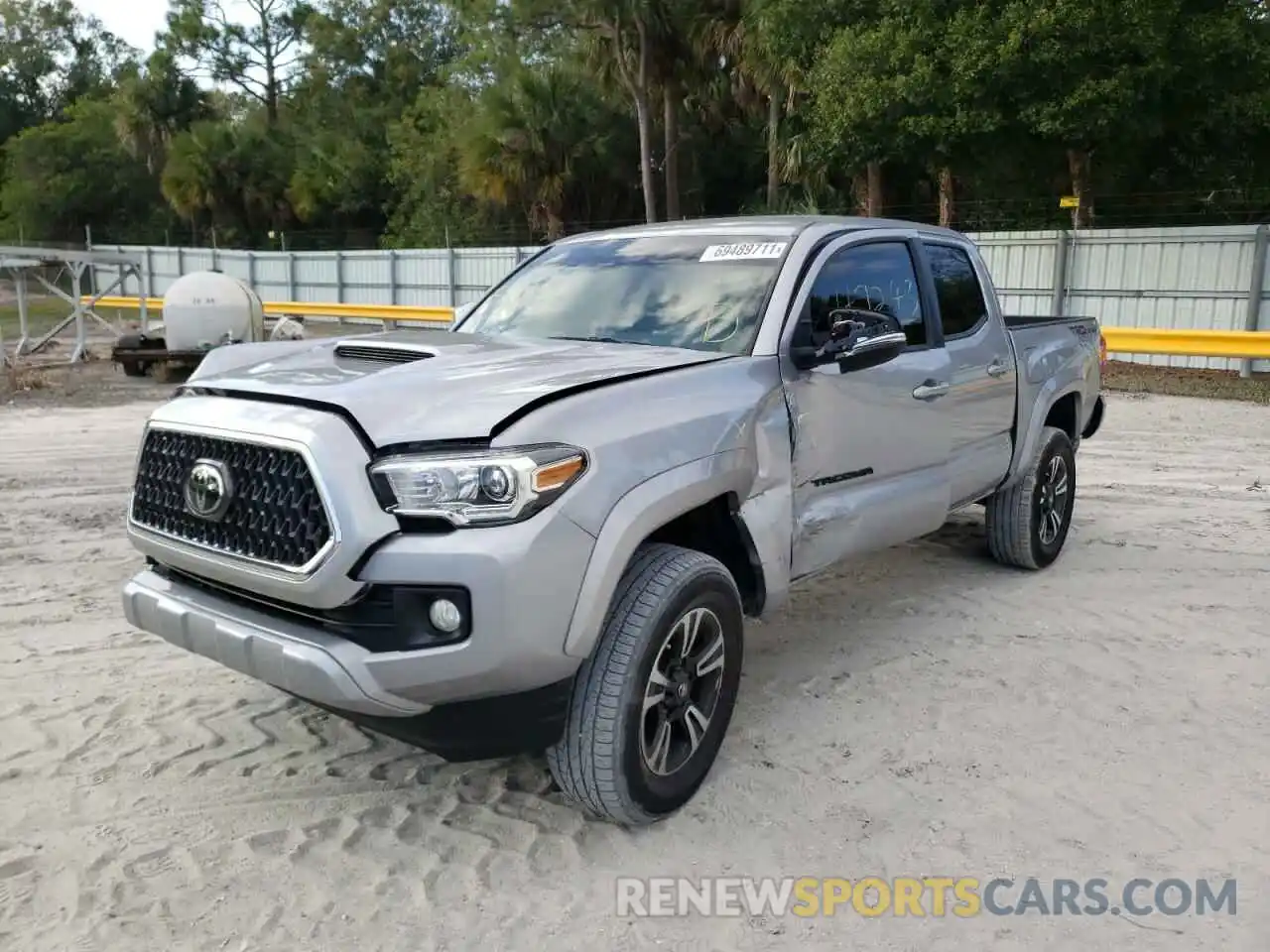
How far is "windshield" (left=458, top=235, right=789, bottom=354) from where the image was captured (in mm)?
4078

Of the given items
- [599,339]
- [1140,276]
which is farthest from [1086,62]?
[599,339]

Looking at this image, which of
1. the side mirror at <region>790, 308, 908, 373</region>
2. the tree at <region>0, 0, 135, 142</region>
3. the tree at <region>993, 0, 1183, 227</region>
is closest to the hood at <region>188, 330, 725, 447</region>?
the side mirror at <region>790, 308, 908, 373</region>

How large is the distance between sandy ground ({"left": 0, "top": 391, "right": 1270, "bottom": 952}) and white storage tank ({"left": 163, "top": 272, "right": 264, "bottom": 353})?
35.8 feet

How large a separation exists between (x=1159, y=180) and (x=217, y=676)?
73.2ft

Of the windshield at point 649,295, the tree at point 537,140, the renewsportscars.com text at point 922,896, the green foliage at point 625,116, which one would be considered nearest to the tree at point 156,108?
the green foliage at point 625,116

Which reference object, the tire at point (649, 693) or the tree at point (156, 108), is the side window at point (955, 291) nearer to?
the tire at point (649, 693)

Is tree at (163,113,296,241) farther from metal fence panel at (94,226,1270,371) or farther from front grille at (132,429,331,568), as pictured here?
front grille at (132,429,331,568)

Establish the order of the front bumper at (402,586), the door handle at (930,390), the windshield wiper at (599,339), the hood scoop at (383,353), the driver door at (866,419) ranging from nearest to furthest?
the front bumper at (402,586), the hood scoop at (383,353), the driver door at (866,419), the windshield wiper at (599,339), the door handle at (930,390)

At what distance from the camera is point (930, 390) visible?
15.5 feet

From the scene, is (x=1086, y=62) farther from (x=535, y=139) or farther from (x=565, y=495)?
(x=565, y=495)

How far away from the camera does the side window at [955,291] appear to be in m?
5.13

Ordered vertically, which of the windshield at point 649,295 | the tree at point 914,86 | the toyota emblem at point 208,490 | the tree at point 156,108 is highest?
the tree at point 156,108

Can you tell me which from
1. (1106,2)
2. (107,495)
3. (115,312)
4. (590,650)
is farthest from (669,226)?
(115,312)

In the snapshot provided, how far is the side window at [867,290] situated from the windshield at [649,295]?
0.22m
